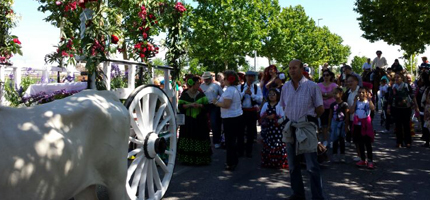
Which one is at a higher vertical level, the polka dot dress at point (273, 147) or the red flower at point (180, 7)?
the red flower at point (180, 7)

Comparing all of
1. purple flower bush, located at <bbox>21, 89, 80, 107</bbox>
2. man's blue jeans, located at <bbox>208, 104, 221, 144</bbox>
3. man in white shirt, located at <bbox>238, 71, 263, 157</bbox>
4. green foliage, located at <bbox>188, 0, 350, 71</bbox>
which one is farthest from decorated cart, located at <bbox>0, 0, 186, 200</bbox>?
green foliage, located at <bbox>188, 0, 350, 71</bbox>

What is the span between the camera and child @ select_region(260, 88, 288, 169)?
8383 millimetres

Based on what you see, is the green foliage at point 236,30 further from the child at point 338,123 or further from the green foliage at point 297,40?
the child at point 338,123

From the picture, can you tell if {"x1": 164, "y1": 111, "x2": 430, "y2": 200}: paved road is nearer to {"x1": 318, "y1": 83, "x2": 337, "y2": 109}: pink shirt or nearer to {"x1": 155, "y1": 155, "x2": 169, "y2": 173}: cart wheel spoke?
{"x1": 155, "y1": 155, "x2": 169, "y2": 173}: cart wheel spoke

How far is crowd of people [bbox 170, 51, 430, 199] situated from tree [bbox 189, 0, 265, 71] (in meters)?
31.2

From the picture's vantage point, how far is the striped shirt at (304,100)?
5.79 m

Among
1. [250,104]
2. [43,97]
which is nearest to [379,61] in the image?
[250,104]

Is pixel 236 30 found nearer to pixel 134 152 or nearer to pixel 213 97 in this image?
pixel 213 97

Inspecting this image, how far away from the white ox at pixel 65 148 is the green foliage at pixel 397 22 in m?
14.5

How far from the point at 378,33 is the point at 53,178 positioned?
944 inches

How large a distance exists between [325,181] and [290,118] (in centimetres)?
183

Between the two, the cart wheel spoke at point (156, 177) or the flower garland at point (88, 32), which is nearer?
the flower garland at point (88, 32)

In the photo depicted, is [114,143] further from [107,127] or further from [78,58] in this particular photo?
[78,58]

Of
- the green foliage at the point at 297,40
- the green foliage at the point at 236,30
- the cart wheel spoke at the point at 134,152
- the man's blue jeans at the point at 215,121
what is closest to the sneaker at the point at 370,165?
the man's blue jeans at the point at 215,121
